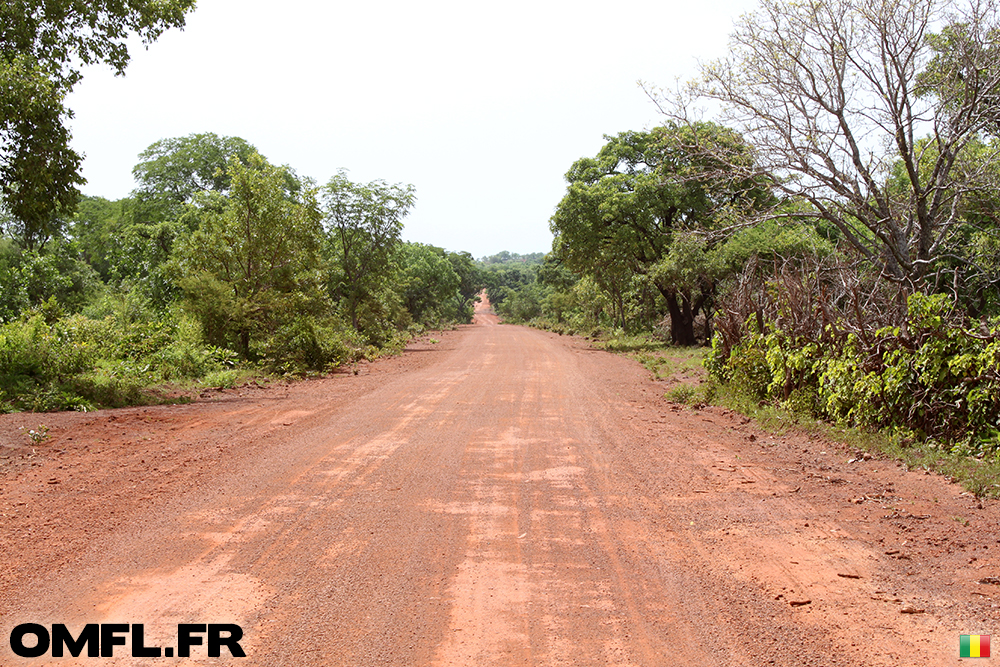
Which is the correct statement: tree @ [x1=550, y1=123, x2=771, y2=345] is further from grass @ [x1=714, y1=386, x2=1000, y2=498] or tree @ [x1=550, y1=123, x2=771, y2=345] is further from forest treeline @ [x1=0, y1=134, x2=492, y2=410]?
grass @ [x1=714, y1=386, x2=1000, y2=498]

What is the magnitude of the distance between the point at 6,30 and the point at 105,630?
1232 cm

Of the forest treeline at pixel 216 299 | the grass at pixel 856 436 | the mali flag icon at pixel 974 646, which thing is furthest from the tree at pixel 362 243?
the mali flag icon at pixel 974 646

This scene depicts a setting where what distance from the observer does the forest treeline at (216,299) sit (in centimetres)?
1212

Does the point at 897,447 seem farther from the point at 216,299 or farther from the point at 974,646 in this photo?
the point at 216,299

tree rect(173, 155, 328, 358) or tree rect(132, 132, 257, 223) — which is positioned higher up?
tree rect(132, 132, 257, 223)

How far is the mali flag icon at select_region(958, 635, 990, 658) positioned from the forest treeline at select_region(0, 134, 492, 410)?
11.9 meters

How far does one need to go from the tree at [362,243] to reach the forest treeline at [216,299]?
47mm

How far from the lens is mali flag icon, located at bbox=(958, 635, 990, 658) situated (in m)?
3.46

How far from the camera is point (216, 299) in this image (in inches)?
705

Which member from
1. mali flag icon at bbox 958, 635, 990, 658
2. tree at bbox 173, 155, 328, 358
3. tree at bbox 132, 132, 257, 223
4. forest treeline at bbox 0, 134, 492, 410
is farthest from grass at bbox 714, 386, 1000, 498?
tree at bbox 132, 132, 257, 223

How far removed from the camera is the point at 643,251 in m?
29.6

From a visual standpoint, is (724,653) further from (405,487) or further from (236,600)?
(405,487)

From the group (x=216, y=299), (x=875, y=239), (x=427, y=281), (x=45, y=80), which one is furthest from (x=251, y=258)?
(x=427, y=281)

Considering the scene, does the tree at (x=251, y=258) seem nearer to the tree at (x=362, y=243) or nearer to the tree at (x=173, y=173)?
the tree at (x=362, y=243)
